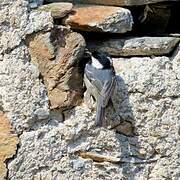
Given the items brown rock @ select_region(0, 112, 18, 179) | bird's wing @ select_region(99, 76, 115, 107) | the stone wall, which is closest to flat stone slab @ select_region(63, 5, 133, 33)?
the stone wall

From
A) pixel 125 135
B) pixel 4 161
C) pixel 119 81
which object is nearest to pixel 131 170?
pixel 125 135

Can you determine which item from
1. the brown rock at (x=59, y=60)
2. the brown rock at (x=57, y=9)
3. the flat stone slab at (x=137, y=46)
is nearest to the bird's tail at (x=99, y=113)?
the brown rock at (x=59, y=60)

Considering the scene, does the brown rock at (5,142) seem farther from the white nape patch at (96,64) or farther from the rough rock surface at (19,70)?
the white nape patch at (96,64)

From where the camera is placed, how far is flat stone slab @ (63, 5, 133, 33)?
2.70 metres

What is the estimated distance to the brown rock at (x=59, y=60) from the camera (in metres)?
2.64

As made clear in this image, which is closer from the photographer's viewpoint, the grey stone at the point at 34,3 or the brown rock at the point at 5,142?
the brown rock at the point at 5,142

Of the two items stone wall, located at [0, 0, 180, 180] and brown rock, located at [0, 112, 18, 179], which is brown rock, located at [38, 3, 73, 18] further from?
brown rock, located at [0, 112, 18, 179]

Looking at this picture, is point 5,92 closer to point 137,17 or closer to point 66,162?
point 66,162

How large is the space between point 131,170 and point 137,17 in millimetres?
723

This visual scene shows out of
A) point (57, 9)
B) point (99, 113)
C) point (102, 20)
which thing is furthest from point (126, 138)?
point (57, 9)

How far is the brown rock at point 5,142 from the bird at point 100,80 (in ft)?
1.17

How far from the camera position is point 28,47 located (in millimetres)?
2635

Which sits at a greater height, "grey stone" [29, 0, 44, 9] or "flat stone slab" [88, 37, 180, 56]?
"grey stone" [29, 0, 44, 9]

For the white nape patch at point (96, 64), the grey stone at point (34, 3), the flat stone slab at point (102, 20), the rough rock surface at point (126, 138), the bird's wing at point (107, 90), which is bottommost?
the rough rock surface at point (126, 138)
